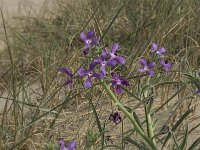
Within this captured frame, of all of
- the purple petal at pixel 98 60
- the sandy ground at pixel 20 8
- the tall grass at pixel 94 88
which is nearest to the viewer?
the purple petal at pixel 98 60

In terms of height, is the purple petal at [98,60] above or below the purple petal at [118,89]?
above

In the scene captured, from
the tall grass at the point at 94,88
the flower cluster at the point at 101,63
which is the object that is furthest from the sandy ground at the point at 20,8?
the flower cluster at the point at 101,63

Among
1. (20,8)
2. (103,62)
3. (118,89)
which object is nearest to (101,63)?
(103,62)

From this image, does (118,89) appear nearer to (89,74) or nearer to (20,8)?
(89,74)

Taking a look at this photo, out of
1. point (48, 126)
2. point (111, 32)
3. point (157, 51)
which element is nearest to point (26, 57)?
point (111, 32)

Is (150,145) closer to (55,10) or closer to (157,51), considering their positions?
(157,51)

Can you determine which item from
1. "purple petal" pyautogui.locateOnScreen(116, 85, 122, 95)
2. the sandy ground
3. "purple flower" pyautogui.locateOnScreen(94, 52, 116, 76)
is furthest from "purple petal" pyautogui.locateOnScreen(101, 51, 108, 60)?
the sandy ground

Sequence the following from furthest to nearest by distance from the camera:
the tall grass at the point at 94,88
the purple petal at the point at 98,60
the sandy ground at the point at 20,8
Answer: the sandy ground at the point at 20,8 < the tall grass at the point at 94,88 < the purple petal at the point at 98,60

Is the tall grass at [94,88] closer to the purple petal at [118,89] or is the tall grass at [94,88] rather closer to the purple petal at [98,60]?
the purple petal at [118,89]

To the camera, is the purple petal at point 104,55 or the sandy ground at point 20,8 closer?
the purple petal at point 104,55
